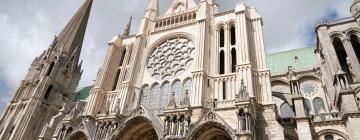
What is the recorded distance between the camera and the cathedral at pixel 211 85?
50.2 ft

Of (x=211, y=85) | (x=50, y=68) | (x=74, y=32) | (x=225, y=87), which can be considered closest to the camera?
(x=225, y=87)

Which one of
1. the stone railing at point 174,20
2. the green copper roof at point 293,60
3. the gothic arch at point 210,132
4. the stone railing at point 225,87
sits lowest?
the gothic arch at point 210,132

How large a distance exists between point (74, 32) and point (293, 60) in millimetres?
31614

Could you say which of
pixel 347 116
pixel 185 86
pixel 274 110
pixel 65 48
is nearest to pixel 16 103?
pixel 65 48

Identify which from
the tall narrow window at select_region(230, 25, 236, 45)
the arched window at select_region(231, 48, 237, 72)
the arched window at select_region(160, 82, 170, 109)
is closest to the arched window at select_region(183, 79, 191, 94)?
the arched window at select_region(160, 82, 170, 109)

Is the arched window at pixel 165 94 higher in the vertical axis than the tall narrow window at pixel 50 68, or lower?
lower

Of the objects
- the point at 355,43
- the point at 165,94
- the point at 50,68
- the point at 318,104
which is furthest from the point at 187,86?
the point at 50,68

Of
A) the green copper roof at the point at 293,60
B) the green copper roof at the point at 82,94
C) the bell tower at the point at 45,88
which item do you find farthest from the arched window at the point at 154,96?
the green copper roof at the point at 82,94

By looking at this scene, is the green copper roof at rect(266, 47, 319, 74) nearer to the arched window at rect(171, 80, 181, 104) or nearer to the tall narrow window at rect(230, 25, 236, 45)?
the tall narrow window at rect(230, 25, 236, 45)

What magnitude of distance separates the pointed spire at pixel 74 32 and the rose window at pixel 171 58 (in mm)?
22761

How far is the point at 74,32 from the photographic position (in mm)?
44500

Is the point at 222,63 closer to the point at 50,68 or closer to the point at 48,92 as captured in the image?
the point at 48,92

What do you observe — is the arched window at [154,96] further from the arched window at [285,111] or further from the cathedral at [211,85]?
the arched window at [285,111]

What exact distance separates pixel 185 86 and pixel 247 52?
4.57 metres
